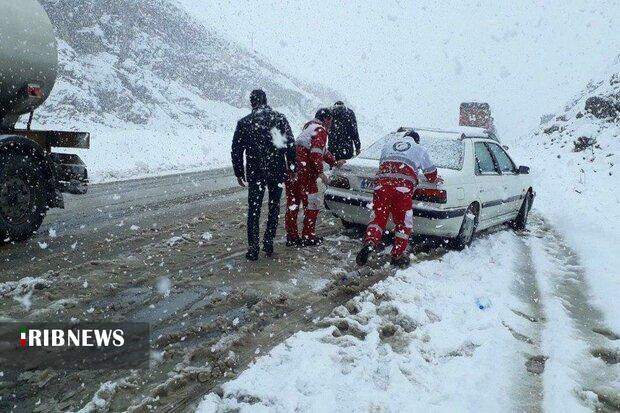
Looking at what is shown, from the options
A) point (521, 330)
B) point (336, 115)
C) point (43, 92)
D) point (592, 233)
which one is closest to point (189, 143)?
point (336, 115)

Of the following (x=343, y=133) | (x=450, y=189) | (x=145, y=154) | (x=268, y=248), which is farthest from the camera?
(x=145, y=154)

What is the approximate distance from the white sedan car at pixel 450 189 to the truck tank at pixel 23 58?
12.9 feet

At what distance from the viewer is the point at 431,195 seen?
234 inches

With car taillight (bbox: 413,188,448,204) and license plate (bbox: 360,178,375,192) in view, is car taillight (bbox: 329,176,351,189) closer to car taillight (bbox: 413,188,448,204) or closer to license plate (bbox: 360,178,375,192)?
license plate (bbox: 360,178,375,192)

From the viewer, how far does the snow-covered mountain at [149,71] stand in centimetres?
3731

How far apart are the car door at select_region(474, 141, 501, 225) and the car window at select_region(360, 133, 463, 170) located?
31 cm

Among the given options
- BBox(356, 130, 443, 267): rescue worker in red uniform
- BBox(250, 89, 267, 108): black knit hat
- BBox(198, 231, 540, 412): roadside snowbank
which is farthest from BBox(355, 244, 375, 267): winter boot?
BBox(250, 89, 267, 108): black knit hat

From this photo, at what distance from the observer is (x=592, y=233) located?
821cm

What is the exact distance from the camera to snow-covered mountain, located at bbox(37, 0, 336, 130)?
122 feet

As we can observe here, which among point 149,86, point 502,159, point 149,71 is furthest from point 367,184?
point 149,71

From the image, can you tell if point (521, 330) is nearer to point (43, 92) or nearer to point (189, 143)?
point (43, 92)

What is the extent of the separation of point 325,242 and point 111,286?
2.94 m

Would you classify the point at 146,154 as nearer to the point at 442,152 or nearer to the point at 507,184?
the point at 442,152

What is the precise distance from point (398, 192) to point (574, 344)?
236 centimetres
